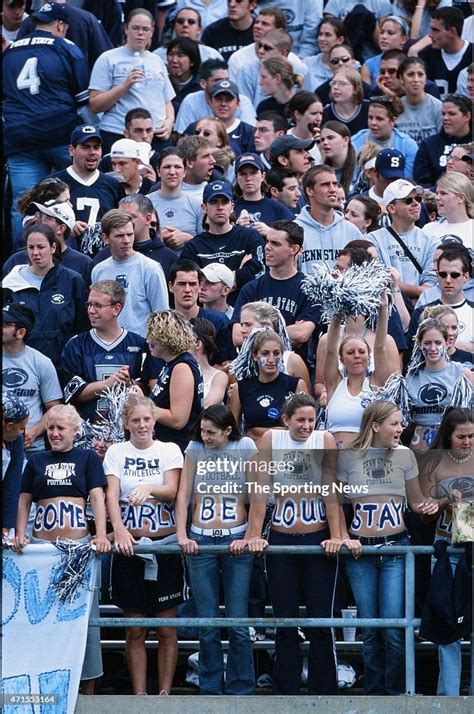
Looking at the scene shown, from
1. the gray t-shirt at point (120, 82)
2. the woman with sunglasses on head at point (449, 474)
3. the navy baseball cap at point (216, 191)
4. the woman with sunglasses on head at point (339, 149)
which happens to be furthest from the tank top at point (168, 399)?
the gray t-shirt at point (120, 82)

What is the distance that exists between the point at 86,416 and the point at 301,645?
6.07 feet

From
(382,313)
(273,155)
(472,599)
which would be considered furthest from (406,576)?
(273,155)

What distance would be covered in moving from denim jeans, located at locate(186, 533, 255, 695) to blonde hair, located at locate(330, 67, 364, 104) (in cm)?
553

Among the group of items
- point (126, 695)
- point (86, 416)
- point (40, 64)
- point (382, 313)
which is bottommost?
point (126, 695)

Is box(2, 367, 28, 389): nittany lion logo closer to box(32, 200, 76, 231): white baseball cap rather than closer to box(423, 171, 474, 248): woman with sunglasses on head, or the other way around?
box(32, 200, 76, 231): white baseball cap

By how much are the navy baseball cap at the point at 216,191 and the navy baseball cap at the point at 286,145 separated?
118 cm

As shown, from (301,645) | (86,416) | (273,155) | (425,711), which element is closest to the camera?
(425,711)

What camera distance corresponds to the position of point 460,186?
9938 millimetres

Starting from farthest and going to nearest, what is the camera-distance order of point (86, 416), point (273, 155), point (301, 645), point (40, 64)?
point (40, 64)
point (273, 155)
point (86, 416)
point (301, 645)

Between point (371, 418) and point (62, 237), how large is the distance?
120 inches

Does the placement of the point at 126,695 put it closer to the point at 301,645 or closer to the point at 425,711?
the point at 301,645

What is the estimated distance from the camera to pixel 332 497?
785 centimetres

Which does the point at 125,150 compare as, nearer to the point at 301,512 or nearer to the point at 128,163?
the point at 128,163

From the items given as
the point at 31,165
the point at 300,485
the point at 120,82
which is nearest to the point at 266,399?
the point at 300,485
